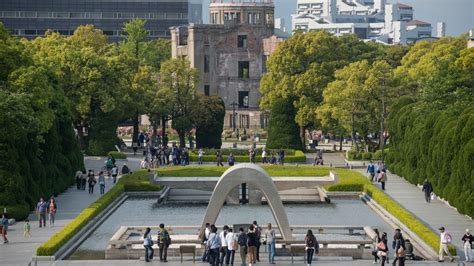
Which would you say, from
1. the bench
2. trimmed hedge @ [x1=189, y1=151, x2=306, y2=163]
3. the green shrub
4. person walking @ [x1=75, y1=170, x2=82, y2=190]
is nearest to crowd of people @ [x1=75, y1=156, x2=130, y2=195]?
person walking @ [x1=75, y1=170, x2=82, y2=190]

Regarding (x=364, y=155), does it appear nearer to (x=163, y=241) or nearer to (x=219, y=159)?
(x=219, y=159)

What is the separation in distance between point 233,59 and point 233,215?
7843 centimetres

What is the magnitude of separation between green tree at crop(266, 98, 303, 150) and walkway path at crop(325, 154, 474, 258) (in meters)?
24.2

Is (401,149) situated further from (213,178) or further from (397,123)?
(213,178)

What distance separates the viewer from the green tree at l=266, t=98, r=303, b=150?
113 m

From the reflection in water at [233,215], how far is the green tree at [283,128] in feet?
108

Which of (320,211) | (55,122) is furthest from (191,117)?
(320,211)

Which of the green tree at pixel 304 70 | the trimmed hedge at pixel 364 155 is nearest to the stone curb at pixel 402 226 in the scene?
the trimmed hedge at pixel 364 155

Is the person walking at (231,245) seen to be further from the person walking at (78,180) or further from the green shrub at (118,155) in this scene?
the green shrub at (118,155)

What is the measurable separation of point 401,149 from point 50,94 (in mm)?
26038

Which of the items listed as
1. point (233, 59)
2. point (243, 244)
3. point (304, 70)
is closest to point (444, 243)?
point (243, 244)

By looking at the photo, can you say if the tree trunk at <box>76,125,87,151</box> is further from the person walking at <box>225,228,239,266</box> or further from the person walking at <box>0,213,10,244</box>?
the person walking at <box>225,228,239,266</box>

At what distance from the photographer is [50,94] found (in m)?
75.3

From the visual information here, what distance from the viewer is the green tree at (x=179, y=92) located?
117562mm
